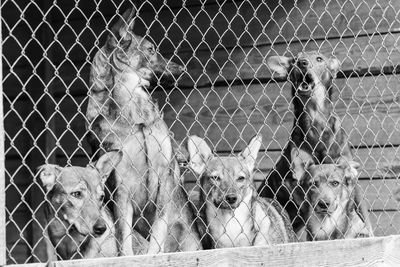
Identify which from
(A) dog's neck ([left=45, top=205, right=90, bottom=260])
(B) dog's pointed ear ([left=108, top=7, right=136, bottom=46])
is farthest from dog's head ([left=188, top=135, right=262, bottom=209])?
(A) dog's neck ([left=45, top=205, right=90, bottom=260])

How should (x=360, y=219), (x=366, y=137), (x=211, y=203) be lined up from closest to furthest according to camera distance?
1. (x=211, y=203)
2. (x=360, y=219)
3. (x=366, y=137)

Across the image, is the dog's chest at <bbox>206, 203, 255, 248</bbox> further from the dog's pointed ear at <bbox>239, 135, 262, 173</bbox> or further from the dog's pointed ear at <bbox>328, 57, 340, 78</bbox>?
the dog's pointed ear at <bbox>328, 57, 340, 78</bbox>

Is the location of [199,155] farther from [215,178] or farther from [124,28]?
[124,28]

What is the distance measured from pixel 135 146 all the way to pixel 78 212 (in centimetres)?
78

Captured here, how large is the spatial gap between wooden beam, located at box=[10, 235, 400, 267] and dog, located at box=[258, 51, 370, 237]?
1.01 m

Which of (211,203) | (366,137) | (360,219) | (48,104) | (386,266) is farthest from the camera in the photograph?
(48,104)

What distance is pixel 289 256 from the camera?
17.4 feet

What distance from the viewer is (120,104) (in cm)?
626

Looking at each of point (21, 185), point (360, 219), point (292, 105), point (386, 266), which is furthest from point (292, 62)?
point (21, 185)

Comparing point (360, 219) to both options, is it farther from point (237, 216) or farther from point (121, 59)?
point (121, 59)

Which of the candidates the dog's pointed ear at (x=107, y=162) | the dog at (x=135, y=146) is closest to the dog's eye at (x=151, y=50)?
the dog at (x=135, y=146)

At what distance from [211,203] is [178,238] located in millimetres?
316

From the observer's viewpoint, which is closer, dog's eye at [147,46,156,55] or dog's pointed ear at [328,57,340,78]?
dog's eye at [147,46,156,55]

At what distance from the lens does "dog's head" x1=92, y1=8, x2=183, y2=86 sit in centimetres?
628
